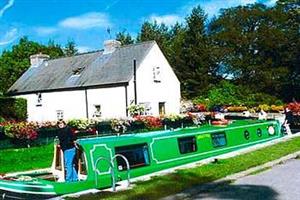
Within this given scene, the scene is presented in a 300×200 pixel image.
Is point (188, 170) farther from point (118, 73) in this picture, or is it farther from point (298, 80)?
point (298, 80)

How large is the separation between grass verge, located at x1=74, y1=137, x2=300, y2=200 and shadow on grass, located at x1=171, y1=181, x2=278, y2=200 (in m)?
0.30

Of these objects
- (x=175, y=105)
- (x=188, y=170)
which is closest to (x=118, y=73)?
(x=175, y=105)

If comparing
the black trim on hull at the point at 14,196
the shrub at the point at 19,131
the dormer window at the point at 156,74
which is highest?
the dormer window at the point at 156,74

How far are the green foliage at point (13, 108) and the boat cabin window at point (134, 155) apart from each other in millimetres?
30635

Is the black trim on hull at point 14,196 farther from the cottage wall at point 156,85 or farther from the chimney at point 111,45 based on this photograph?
the chimney at point 111,45

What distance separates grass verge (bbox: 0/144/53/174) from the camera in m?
18.8

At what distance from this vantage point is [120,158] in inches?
534

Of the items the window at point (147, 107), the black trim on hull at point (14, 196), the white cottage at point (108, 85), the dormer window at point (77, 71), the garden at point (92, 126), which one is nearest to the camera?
the black trim on hull at point (14, 196)

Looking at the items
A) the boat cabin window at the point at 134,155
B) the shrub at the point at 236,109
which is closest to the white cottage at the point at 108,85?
the shrub at the point at 236,109

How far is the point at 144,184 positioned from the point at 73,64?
36905mm

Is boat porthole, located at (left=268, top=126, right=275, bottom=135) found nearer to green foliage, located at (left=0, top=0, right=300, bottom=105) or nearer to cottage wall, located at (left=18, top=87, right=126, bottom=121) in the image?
cottage wall, located at (left=18, top=87, right=126, bottom=121)

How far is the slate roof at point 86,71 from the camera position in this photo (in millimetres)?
40938

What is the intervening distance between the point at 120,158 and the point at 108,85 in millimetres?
27189

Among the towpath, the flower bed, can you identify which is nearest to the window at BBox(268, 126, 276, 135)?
the flower bed
